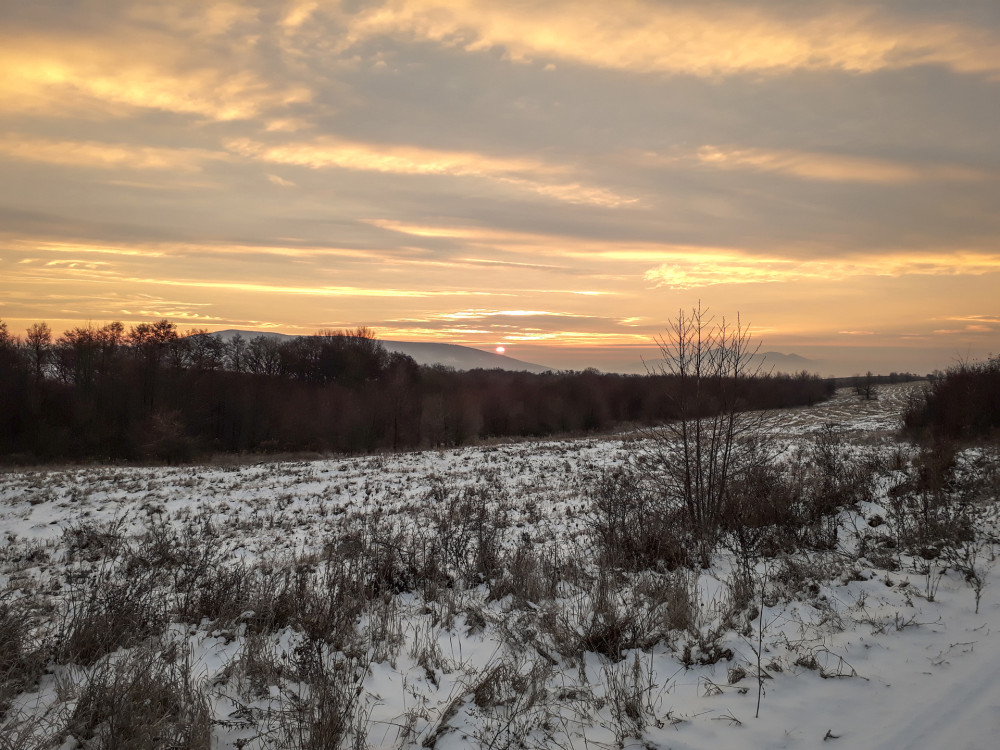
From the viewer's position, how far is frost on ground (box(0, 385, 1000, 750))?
3.34 meters

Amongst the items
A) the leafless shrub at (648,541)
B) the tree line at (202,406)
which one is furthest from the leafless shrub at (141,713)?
the tree line at (202,406)

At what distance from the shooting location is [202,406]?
1802 inches

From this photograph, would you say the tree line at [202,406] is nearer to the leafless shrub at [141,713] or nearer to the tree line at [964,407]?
the tree line at [964,407]

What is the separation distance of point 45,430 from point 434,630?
163 feet

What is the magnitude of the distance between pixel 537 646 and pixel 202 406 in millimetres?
48677

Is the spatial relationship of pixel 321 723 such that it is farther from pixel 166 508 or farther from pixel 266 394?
pixel 266 394

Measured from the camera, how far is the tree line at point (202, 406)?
1642 inches

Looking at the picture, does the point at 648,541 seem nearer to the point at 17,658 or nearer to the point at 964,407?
the point at 17,658

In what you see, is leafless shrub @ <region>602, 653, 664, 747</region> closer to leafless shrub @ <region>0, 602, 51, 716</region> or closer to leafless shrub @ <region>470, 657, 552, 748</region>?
leafless shrub @ <region>470, 657, 552, 748</region>

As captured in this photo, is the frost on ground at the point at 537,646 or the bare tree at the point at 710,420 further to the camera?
the bare tree at the point at 710,420

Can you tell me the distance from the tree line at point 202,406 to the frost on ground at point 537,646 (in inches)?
1222

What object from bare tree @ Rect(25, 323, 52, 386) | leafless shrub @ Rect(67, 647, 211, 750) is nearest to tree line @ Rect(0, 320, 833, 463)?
bare tree @ Rect(25, 323, 52, 386)

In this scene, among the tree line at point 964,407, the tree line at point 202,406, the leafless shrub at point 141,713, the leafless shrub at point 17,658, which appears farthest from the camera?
the tree line at point 202,406

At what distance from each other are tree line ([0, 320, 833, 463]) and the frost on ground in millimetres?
31031
